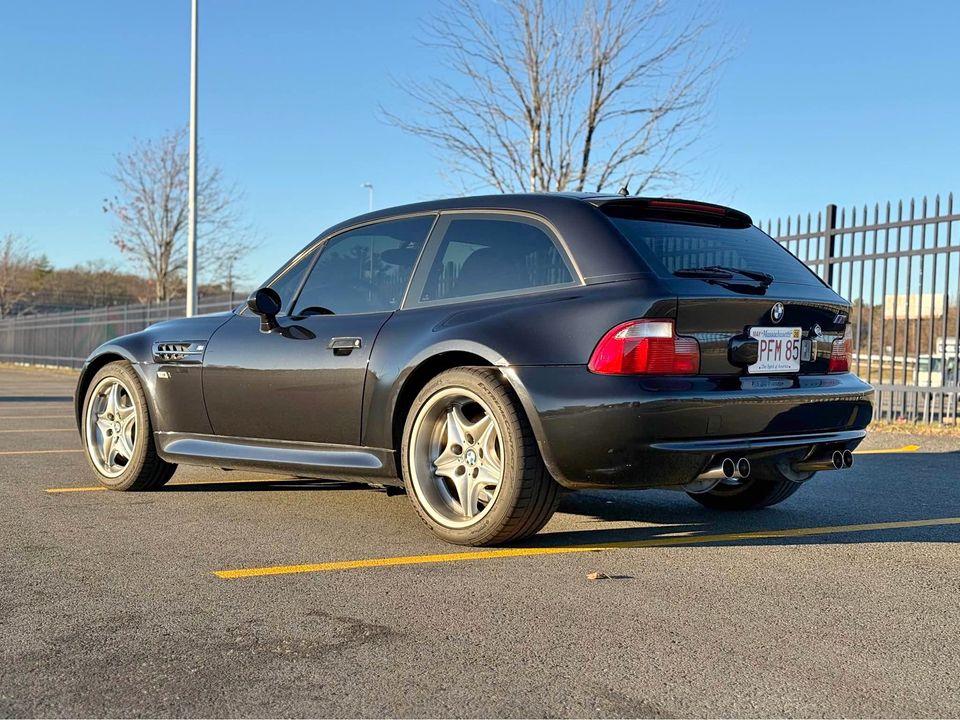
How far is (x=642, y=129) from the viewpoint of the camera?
15.2 m

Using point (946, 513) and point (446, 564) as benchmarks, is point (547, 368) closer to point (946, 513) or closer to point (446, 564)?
point (446, 564)

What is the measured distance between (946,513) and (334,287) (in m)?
3.39

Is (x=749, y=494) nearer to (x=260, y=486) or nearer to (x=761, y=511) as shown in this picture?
(x=761, y=511)

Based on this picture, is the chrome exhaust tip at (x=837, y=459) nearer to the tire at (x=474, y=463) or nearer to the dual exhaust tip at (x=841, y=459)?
the dual exhaust tip at (x=841, y=459)

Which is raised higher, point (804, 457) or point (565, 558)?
point (804, 457)

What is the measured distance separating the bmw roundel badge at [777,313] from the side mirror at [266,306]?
98.1 inches

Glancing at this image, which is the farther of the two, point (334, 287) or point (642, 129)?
point (642, 129)

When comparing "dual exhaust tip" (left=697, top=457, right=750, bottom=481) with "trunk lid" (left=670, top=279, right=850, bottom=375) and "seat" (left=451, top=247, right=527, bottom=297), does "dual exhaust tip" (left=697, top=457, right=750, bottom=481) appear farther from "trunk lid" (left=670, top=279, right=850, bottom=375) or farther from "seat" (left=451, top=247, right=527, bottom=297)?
"seat" (left=451, top=247, right=527, bottom=297)

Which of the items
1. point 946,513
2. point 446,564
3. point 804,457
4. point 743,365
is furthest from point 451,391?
point 946,513

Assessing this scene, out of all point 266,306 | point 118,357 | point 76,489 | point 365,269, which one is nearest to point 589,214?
point 365,269

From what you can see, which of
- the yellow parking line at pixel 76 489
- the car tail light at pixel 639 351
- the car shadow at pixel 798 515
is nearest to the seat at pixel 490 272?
the car tail light at pixel 639 351

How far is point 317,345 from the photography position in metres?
5.03

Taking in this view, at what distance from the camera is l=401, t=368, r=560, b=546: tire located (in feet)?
13.4

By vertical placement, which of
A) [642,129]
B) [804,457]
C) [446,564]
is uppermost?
[642,129]
